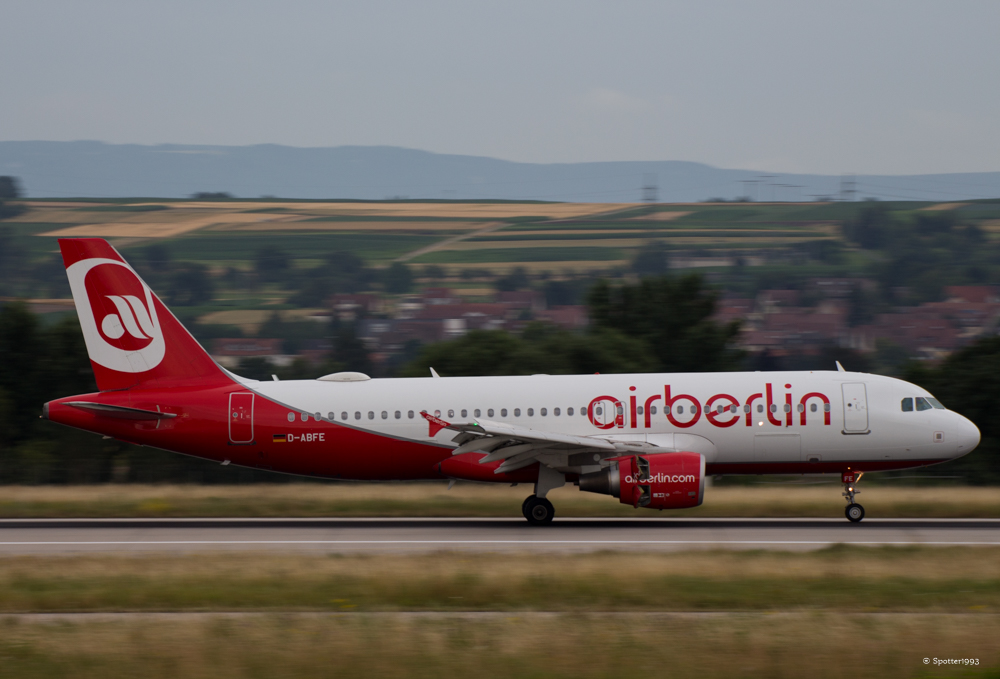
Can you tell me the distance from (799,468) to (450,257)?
126 meters

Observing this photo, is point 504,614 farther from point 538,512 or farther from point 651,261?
point 651,261

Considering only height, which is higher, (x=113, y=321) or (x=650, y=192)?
(x=650, y=192)

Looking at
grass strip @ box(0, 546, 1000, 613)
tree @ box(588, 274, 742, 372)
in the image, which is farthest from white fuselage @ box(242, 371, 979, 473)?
tree @ box(588, 274, 742, 372)

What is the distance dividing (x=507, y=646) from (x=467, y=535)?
10.4 meters

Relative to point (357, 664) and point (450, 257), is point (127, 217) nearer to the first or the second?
point (450, 257)

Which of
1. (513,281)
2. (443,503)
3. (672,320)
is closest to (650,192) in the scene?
(513,281)

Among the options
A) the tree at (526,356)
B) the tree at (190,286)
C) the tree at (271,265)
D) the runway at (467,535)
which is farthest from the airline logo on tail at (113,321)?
the tree at (271,265)

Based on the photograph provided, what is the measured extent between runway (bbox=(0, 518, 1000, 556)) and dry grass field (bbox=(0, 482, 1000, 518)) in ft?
3.44

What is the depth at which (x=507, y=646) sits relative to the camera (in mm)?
11406

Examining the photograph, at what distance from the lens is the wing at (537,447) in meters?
22.1

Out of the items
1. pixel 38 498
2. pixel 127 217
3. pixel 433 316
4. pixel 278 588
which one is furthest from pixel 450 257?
pixel 278 588

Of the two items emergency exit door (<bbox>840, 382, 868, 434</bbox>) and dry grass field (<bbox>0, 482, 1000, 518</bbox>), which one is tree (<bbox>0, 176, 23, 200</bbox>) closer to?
dry grass field (<bbox>0, 482, 1000, 518</bbox>)

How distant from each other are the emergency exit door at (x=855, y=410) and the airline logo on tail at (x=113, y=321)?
1625 centimetres

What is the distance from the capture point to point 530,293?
12775 cm
